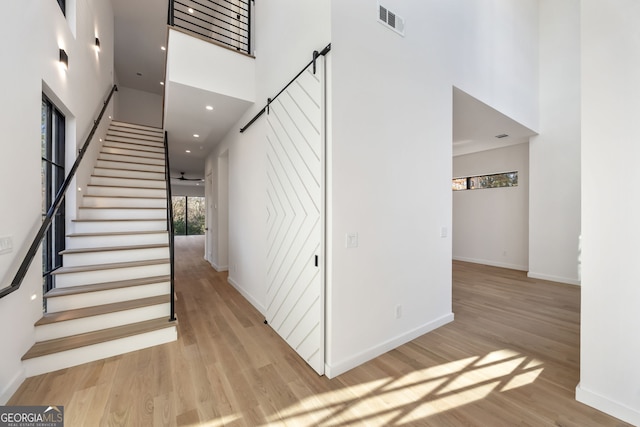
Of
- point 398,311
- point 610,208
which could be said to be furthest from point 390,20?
point 398,311

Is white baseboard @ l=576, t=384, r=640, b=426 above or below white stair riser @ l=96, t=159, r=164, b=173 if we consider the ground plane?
below

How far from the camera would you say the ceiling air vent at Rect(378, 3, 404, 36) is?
2.31 m

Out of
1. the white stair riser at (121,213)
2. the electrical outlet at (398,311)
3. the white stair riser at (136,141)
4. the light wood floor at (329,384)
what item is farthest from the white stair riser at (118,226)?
the electrical outlet at (398,311)

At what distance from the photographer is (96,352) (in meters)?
2.28

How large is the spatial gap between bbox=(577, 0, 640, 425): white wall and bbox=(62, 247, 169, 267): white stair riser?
437cm

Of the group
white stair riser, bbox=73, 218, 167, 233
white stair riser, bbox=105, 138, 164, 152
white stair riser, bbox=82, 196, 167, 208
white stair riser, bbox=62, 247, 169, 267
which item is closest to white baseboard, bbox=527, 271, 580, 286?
white stair riser, bbox=62, 247, 169, 267

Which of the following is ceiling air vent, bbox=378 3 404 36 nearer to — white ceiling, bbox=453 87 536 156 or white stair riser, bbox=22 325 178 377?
white ceiling, bbox=453 87 536 156

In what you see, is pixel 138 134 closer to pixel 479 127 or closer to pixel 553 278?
pixel 479 127

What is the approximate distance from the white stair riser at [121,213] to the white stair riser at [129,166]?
1337 millimetres

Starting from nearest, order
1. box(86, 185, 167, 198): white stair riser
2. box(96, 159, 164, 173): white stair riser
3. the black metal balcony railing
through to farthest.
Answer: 1. the black metal balcony railing
2. box(86, 185, 167, 198): white stair riser
3. box(96, 159, 164, 173): white stair riser

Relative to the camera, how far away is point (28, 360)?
2.00m

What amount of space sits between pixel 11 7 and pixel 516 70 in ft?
20.3

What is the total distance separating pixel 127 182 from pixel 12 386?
138 inches

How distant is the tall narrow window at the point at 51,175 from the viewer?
2.77 metres
